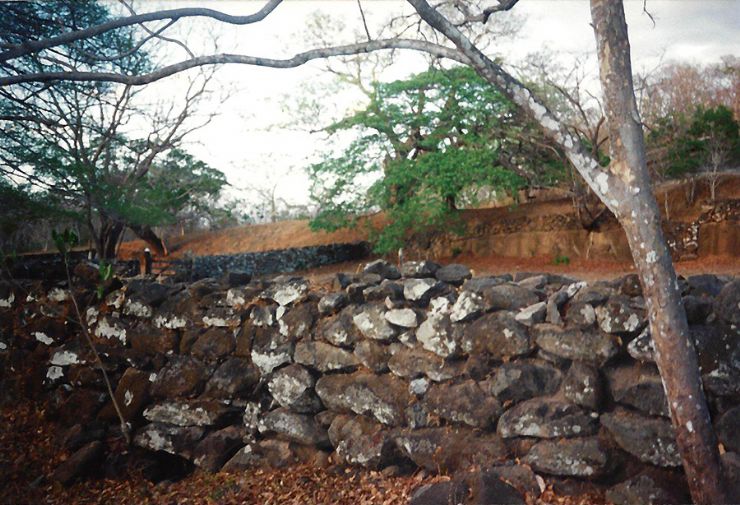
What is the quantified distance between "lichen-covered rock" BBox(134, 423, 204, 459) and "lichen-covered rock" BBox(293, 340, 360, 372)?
1.30 meters

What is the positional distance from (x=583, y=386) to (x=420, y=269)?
1.52 metres

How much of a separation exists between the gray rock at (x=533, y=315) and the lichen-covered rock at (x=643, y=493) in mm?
1061

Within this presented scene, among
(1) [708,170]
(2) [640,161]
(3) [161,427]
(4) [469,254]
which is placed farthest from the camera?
(4) [469,254]

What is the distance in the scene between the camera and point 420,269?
4.02m

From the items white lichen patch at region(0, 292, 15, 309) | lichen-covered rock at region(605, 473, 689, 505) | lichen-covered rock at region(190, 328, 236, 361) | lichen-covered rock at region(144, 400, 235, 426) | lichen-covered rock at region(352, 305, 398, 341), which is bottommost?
lichen-covered rock at region(605, 473, 689, 505)

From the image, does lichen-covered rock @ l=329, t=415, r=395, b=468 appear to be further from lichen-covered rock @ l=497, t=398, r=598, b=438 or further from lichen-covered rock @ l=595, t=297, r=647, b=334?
lichen-covered rock @ l=595, t=297, r=647, b=334

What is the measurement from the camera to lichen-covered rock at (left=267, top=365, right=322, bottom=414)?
4.18 meters

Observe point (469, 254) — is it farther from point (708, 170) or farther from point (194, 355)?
point (194, 355)

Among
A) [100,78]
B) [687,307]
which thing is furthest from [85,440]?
[687,307]

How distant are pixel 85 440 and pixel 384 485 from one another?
322 cm

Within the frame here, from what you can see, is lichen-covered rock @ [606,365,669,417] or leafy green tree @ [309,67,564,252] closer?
lichen-covered rock @ [606,365,669,417]

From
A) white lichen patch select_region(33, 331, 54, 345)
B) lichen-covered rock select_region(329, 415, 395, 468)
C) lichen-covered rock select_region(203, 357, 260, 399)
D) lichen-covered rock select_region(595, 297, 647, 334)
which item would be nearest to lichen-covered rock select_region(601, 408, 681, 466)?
lichen-covered rock select_region(595, 297, 647, 334)

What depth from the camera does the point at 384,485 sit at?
3527 millimetres

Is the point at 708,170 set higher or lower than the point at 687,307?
higher
